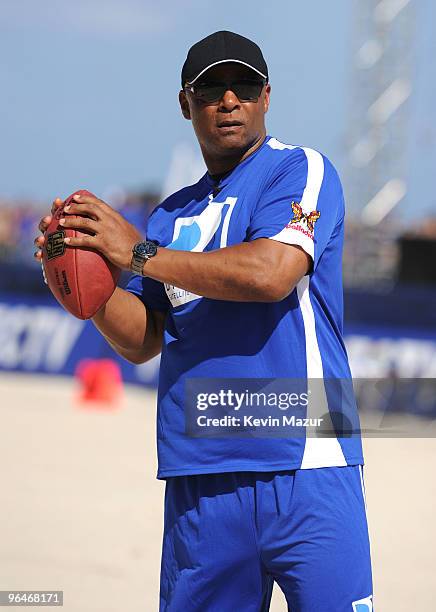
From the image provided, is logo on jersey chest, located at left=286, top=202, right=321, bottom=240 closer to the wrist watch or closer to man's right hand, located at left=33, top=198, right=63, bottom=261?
the wrist watch

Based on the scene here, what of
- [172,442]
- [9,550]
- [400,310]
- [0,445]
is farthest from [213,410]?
[400,310]

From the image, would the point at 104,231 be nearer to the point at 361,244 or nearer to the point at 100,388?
the point at 100,388

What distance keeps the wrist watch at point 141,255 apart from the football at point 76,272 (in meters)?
0.17

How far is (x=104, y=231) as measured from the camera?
2676mm

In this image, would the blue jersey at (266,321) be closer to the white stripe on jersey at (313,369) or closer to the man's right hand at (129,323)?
the white stripe on jersey at (313,369)

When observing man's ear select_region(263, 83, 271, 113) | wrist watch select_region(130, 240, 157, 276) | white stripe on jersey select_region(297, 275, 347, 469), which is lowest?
white stripe on jersey select_region(297, 275, 347, 469)

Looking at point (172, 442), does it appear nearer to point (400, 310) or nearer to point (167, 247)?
point (167, 247)

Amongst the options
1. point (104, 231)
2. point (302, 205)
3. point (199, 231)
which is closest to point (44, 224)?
point (104, 231)

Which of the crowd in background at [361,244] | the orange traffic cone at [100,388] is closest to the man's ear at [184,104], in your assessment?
the orange traffic cone at [100,388]

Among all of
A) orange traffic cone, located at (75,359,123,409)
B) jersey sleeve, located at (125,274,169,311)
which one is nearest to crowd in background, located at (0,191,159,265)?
orange traffic cone, located at (75,359,123,409)

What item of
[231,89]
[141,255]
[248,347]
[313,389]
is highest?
[231,89]

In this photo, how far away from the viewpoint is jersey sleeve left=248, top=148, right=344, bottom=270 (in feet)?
8.57

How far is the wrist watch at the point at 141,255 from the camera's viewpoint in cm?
264

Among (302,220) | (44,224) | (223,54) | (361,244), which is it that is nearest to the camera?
(302,220)
